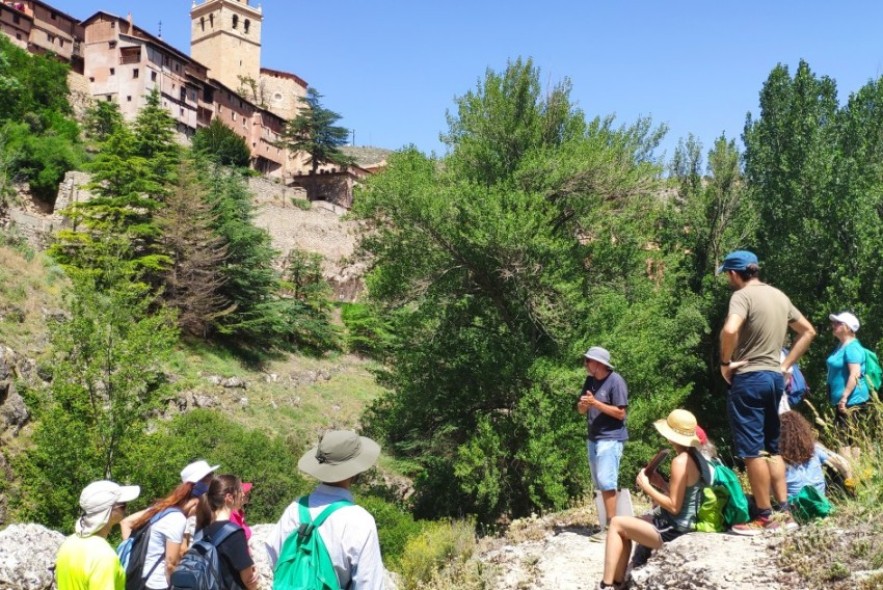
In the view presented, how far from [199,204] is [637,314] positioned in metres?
18.7

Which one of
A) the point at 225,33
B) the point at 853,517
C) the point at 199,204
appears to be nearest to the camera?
the point at 853,517

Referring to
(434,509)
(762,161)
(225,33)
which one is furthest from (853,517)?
(225,33)

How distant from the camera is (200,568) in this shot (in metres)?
3.13

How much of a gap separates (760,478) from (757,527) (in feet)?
1.25

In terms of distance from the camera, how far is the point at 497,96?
1516 centimetres

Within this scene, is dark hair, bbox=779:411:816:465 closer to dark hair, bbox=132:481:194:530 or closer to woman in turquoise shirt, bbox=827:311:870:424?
woman in turquoise shirt, bbox=827:311:870:424

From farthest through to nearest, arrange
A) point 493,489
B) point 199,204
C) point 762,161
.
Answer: point 199,204
point 762,161
point 493,489

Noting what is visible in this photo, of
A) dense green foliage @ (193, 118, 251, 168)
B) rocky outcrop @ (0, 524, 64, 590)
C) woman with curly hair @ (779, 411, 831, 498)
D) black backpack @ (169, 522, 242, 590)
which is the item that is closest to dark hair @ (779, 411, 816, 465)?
woman with curly hair @ (779, 411, 831, 498)

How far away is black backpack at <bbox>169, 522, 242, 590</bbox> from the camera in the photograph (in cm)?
304

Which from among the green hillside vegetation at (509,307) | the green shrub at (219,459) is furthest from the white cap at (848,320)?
the green shrub at (219,459)

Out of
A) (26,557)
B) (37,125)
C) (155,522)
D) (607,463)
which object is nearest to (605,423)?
(607,463)

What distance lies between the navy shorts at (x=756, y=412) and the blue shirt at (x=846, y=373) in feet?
5.63

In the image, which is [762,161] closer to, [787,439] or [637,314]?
[637,314]

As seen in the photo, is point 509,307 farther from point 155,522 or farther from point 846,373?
point 155,522
